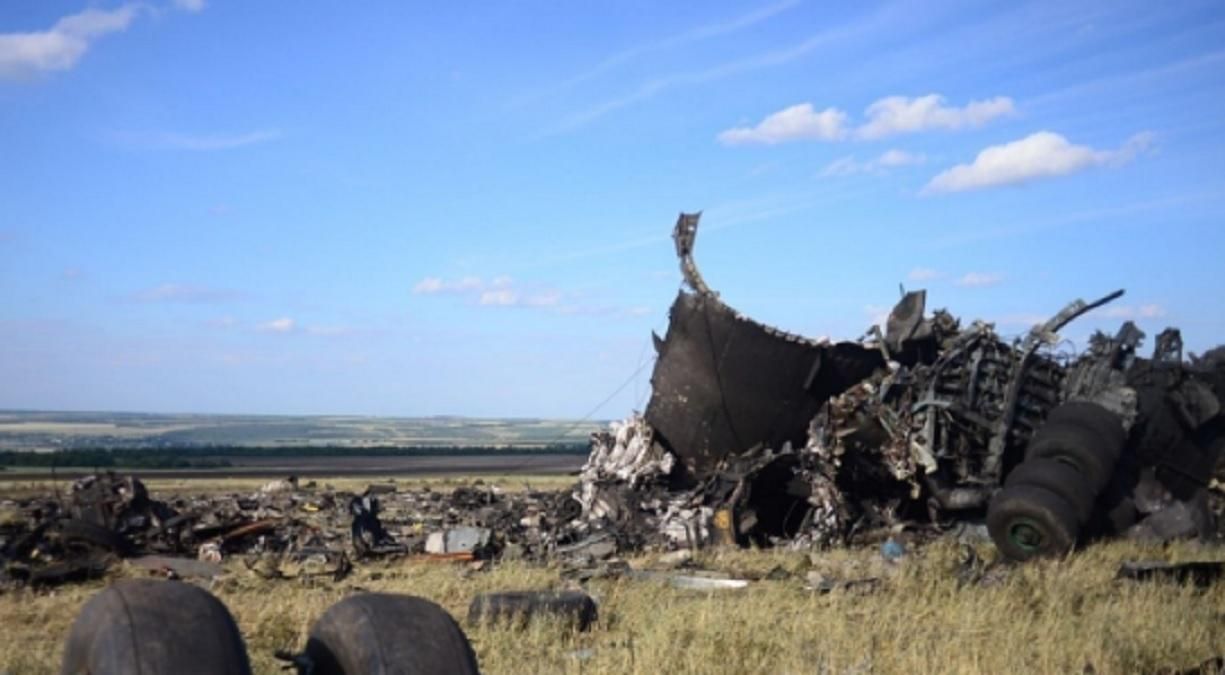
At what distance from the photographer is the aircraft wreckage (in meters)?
13.5

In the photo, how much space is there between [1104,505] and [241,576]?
958 cm

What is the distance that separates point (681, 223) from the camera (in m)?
17.2

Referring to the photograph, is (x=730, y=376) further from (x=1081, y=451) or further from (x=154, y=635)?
(x=154, y=635)

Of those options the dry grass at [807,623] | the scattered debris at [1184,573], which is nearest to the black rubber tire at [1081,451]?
the dry grass at [807,623]

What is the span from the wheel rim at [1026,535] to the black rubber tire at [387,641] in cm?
936

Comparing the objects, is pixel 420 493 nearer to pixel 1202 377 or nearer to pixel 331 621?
pixel 1202 377

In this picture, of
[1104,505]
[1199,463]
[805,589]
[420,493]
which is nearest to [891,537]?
[1104,505]

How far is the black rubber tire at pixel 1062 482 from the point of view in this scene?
12.7 meters

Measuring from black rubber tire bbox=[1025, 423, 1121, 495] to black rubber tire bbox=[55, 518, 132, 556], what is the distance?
10204 mm

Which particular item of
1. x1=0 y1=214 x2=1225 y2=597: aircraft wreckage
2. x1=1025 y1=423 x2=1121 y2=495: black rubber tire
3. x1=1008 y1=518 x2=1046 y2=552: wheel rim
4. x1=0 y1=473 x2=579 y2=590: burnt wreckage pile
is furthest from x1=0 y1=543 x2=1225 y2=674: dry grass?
x1=0 y1=214 x2=1225 y2=597: aircraft wreckage

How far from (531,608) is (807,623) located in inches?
75.1

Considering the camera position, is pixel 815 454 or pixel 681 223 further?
pixel 681 223

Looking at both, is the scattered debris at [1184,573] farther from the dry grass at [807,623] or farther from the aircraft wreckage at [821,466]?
the aircraft wreckage at [821,466]

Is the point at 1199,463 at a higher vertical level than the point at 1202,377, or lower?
lower
